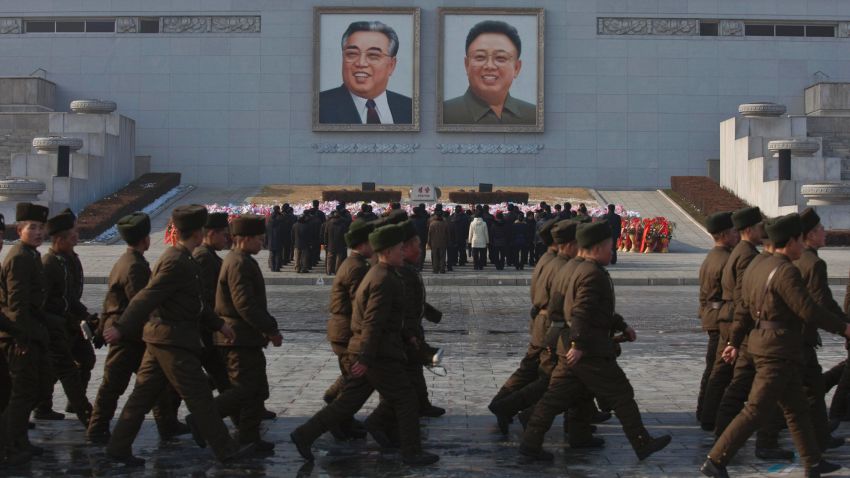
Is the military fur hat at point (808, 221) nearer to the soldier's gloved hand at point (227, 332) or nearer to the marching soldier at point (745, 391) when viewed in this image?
the marching soldier at point (745, 391)

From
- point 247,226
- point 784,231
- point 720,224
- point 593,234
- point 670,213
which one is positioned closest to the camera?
point 784,231

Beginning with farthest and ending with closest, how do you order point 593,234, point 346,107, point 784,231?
point 346,107 → point 593,234 → point 784,231

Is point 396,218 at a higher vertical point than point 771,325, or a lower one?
higher

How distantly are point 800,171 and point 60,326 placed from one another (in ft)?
102

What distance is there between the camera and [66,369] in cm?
851

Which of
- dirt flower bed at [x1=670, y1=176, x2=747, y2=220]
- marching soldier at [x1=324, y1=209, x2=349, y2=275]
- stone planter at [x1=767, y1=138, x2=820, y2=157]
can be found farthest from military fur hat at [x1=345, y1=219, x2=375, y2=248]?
stone planter at [x1=767, y1=138, x2=820, y2=157]

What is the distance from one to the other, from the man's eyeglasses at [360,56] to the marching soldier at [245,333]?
1458 inches

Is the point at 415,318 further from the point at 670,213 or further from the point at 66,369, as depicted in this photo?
the point at 670,213

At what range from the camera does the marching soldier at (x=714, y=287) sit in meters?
8.79

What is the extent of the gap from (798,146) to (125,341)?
30914 mm

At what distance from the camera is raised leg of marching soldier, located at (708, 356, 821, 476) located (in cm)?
683

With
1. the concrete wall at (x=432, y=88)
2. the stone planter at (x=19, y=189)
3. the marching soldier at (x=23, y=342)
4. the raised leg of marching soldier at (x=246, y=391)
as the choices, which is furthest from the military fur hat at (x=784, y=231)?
the concrete wall at (x=432, y=88)

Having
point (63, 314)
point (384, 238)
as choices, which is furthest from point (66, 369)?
point (384, 238)

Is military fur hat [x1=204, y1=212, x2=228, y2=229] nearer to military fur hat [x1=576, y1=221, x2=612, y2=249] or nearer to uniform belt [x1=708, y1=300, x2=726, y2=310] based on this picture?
military fur hat [x1=576, y1=221, x2=612, y2=249]
